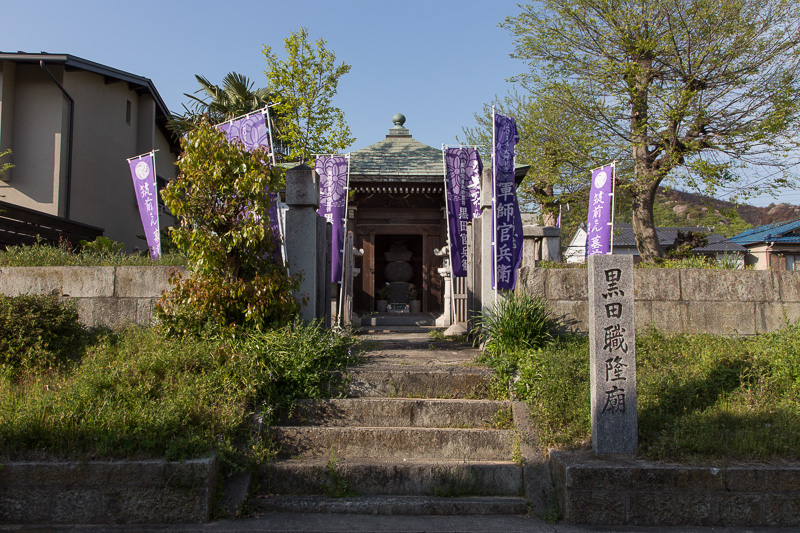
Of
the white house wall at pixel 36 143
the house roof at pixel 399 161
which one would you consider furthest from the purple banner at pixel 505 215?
the white house wall at pixel 36 143

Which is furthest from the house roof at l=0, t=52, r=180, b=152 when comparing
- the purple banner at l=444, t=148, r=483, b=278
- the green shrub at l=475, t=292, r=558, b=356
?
the green shrub at l=475, t=292, r=558, b=356

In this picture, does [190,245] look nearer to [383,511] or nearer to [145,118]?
[383,511]

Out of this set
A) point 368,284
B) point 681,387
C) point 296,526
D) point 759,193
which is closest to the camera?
point 296,526

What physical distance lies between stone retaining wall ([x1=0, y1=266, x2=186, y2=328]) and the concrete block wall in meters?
5.15

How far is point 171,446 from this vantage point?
4.28 meters

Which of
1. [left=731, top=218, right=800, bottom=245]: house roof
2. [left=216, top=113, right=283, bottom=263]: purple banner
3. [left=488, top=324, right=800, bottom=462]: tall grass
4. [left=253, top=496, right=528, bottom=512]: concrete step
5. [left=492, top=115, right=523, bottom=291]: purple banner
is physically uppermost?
[left=731, top=218, right=800, bottom=245]: house roof

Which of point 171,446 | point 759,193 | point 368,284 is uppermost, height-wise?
point 759,193

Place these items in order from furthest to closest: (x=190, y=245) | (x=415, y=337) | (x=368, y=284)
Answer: (x=368, y=284), (x=415, y=337), (x=190, y=245)

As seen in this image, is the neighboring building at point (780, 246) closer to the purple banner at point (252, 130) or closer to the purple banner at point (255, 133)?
the purple banner at point (255, 133)

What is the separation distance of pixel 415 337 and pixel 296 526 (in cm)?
556

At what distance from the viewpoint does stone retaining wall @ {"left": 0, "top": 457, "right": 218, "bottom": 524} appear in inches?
163

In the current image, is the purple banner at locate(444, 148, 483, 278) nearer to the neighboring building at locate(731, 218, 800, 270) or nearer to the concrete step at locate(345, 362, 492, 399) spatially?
the concrete step at locate(345, 362, 492, 399)

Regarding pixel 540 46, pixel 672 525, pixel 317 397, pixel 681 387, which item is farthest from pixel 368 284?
pixel 672 525

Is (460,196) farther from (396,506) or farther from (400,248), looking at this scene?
(396,506)
